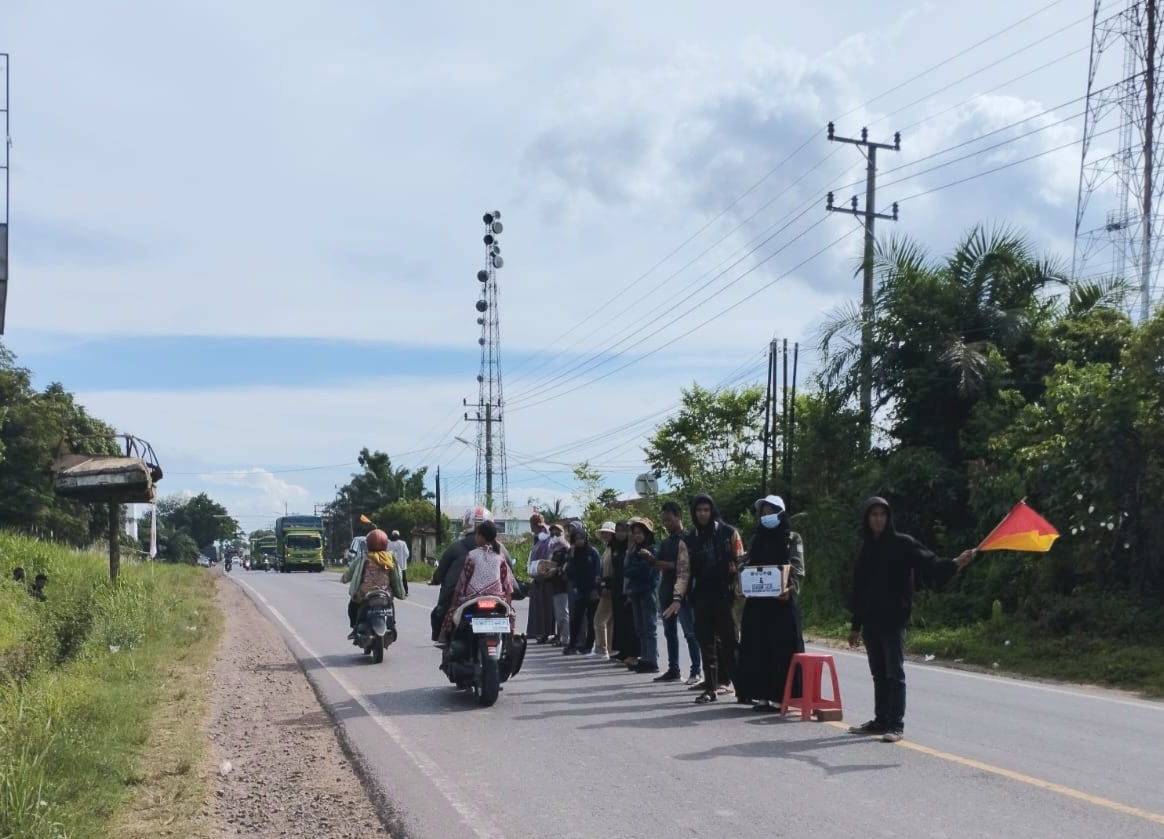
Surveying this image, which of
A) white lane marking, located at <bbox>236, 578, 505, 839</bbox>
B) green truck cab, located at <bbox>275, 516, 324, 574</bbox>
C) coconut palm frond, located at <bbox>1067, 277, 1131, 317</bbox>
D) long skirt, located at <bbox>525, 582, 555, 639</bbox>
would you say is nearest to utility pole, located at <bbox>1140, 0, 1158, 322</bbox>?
coconut palm frond, located at <bbox>1067, 277, 1131, 317</bbox>

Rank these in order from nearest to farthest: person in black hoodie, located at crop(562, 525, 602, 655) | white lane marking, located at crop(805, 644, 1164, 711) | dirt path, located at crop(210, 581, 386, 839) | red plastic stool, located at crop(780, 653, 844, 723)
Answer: dirt path, located at crop(210, 581, 386, 839) → red plastic stool, located at crop(780, 653, 844, 723) → white lane marking, located at crop(805, 644, 1164, 711) → person in black hoodie, located at crop(562, 525, 602, 655)

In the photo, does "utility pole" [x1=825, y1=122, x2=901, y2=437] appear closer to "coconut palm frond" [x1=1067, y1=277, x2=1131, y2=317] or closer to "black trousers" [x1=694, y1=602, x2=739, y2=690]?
"coconut palm frond" [x1=1067, y1=277, x2=1131, y2=317]

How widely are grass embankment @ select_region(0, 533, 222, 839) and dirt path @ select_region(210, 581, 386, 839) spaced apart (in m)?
0.21

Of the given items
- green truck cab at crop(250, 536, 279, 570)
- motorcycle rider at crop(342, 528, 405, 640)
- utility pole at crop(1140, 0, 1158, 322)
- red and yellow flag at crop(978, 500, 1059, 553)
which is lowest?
green truck cab at crop(250, 536, 279, 570)

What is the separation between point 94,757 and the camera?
8023 millimetres

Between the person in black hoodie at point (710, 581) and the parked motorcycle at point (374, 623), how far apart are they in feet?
16.1

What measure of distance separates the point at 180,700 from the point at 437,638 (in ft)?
8.44

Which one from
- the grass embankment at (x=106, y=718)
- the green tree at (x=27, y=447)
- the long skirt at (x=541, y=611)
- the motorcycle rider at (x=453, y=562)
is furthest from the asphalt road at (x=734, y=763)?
the green tree at (x=27, y=447)

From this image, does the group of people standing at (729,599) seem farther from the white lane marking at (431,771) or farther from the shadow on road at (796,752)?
the white lane marking at (431,771)

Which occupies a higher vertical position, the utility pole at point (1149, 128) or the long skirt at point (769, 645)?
the utility pole at point (1149, 128)

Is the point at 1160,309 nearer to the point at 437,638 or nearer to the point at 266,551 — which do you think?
the point at 437,638

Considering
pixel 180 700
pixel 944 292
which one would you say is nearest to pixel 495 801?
pixel 180 700

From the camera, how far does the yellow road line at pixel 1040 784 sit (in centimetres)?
691

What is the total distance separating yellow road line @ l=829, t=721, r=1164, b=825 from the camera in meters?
6.91
